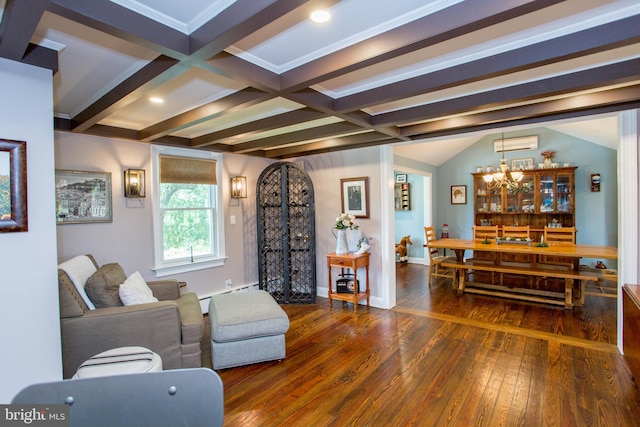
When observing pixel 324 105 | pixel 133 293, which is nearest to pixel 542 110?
pixel 324 105

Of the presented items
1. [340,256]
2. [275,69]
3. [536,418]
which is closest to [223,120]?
[275,69]

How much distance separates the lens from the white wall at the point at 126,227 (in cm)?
332

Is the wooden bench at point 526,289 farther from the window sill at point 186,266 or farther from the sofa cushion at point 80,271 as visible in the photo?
the sofa cushion at point 80,271

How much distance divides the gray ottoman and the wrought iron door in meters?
1.78

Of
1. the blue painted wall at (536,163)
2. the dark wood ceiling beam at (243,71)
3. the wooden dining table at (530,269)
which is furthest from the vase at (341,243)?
the dark wood ceiling beam at (243,71)

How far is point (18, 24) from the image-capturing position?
1.47 metres

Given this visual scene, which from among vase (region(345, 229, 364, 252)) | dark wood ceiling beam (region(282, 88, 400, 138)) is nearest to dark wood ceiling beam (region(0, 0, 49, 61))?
Answer: dark wood ceiling beam (region(282, 88, 400, 138))

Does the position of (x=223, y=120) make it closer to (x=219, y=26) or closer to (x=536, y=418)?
(x=219, y=26)

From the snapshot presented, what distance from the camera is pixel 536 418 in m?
2.14

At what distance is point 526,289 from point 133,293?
5.17 m

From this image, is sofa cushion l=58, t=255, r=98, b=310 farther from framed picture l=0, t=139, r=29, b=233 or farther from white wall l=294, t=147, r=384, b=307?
white wall l=294, t=147, r=384, b=307

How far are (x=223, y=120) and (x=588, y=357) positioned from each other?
4.23 m

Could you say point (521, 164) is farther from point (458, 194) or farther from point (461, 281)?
point (461, 281)

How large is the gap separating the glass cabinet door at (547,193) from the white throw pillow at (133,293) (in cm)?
720
